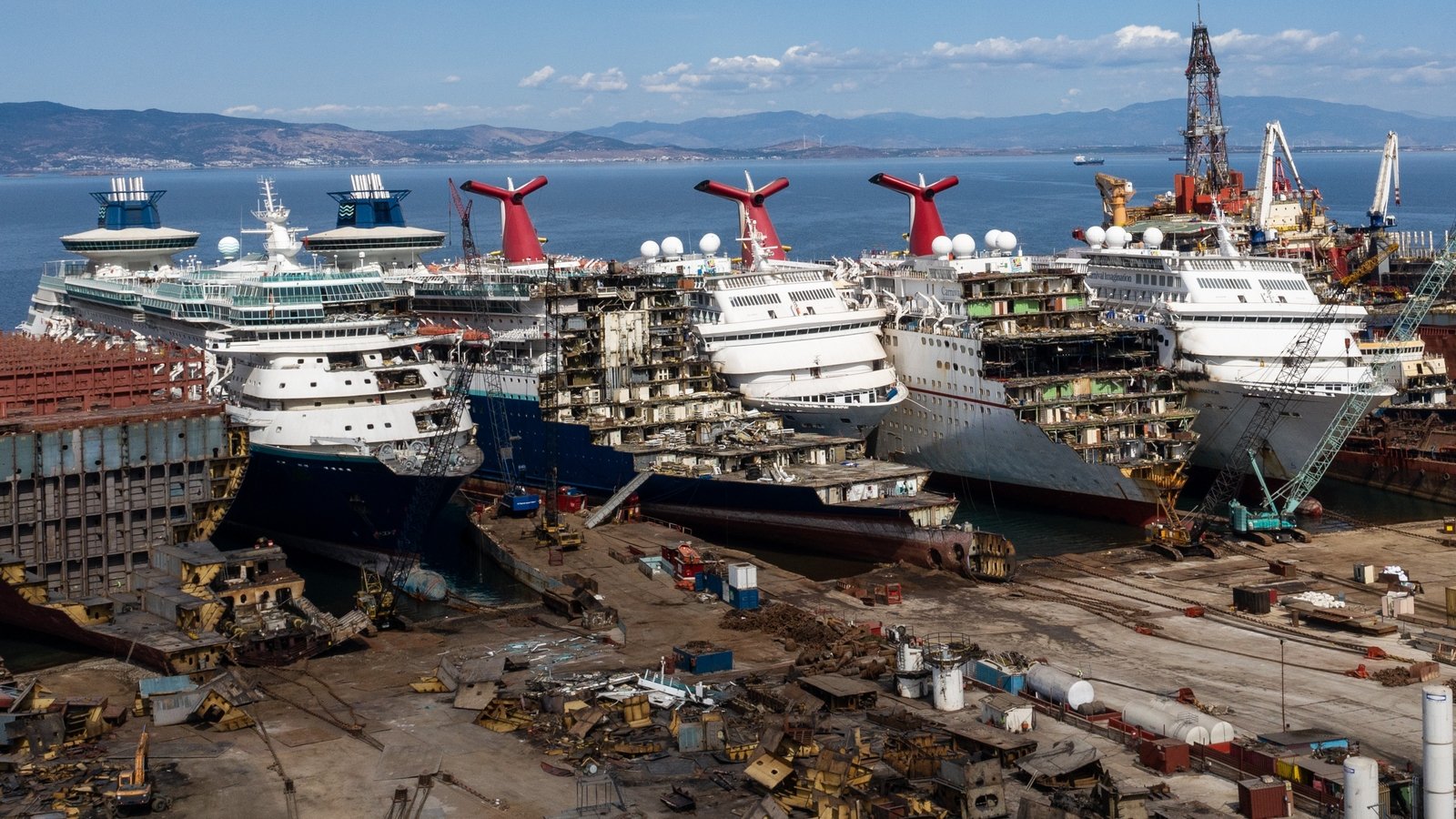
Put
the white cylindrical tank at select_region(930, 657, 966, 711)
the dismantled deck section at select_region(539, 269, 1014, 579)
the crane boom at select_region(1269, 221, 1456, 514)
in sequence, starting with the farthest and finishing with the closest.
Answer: the crane boom at select_region(1269, 221, 1456, 514)
the dismantled deck section at select_region(539, 269, 1014, 579)
the white cylindrical tank at select_region(930, 657, 966, 711)

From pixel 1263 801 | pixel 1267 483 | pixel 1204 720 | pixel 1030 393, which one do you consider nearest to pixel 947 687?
pixel 1204 720

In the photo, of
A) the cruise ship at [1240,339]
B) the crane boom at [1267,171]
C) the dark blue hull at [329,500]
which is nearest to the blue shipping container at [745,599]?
the dark blue hull at [329,500]

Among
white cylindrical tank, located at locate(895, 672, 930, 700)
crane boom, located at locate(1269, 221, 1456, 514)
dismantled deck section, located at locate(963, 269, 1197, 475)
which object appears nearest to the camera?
white cylindrical tank, located at locate(895, 672, 930, 700)

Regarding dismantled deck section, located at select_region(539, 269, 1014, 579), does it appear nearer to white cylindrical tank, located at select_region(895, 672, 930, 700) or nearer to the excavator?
white cylindrical tank, located at select_region(895, 672, 930, 700)

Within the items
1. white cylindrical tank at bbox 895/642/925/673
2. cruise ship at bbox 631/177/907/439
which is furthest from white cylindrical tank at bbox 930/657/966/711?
cruise ship at bbox 631/177/907/439

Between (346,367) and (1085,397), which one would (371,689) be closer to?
(346,367)

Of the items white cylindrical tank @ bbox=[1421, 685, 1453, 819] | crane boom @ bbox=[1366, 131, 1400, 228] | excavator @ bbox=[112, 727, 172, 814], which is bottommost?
excavator @ bbox=[112, 727, 172, 814]

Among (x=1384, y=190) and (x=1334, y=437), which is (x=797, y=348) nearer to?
(x=1334, y=437)
